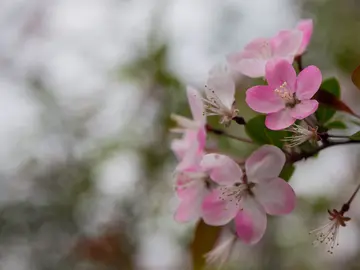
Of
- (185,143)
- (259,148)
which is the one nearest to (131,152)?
(185,143)

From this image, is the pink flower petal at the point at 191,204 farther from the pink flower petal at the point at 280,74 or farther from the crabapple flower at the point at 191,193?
the pink flower petal at the point at 280,74

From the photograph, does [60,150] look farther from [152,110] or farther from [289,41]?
[289,41]

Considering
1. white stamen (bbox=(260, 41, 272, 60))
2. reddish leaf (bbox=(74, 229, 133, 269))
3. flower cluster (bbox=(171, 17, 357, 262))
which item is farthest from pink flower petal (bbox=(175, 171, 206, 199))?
reddish leaf (bbox=(74, 229, 133, 269))

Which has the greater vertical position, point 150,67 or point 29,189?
point 150,67

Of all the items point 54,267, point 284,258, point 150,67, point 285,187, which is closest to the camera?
point 285,187

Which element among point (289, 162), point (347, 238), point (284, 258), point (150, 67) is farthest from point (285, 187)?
point (284, 258)

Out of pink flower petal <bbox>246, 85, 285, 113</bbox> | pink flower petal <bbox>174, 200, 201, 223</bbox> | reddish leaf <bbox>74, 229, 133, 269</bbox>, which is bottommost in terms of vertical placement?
reddish leaf <bbox>74, 229, 133, 269</bbox>

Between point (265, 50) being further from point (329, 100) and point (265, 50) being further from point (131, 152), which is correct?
point (131, 152)

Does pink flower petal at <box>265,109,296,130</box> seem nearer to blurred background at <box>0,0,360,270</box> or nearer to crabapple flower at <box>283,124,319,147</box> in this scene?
crabapple flower at <box>283,124,319,147</box>
